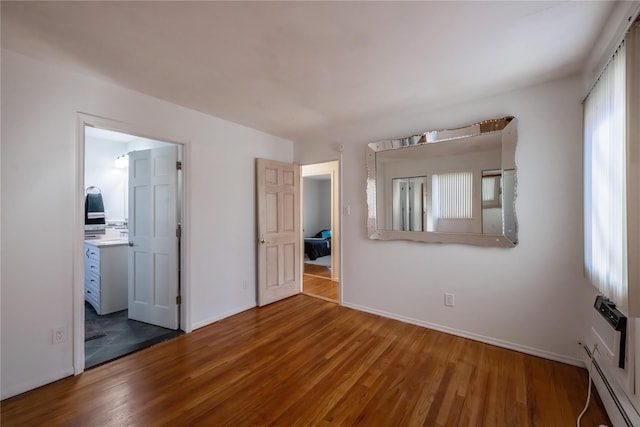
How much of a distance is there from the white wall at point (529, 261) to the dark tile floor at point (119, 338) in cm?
277

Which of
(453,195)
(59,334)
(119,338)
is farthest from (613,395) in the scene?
(119,338)

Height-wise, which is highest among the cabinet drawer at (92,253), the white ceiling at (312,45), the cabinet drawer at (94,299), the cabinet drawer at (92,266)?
the white ceiling at (312,45)

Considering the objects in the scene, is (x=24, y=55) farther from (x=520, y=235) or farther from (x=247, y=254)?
(x=520, y=235)

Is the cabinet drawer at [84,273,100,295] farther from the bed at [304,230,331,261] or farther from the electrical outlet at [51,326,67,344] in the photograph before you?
the bed at [304,230,331,261]

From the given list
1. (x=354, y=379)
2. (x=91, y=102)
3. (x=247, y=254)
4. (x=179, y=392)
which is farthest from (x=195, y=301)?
(x=91, y=102)

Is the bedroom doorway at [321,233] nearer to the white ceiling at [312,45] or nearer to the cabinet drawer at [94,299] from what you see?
the white ceiling at [312,45]

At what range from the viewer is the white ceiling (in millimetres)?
1448

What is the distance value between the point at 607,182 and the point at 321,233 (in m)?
6.62

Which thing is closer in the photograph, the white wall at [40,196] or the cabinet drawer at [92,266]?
the white wall at [40,196]

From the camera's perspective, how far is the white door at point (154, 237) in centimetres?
289

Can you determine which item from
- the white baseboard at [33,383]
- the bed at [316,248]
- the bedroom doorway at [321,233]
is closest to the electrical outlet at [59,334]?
the white baseboard at [33,383]

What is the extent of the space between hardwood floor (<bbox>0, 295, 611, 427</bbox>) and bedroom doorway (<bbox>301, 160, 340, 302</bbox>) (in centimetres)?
148

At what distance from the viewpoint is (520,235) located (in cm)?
238

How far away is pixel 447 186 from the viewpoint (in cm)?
277
